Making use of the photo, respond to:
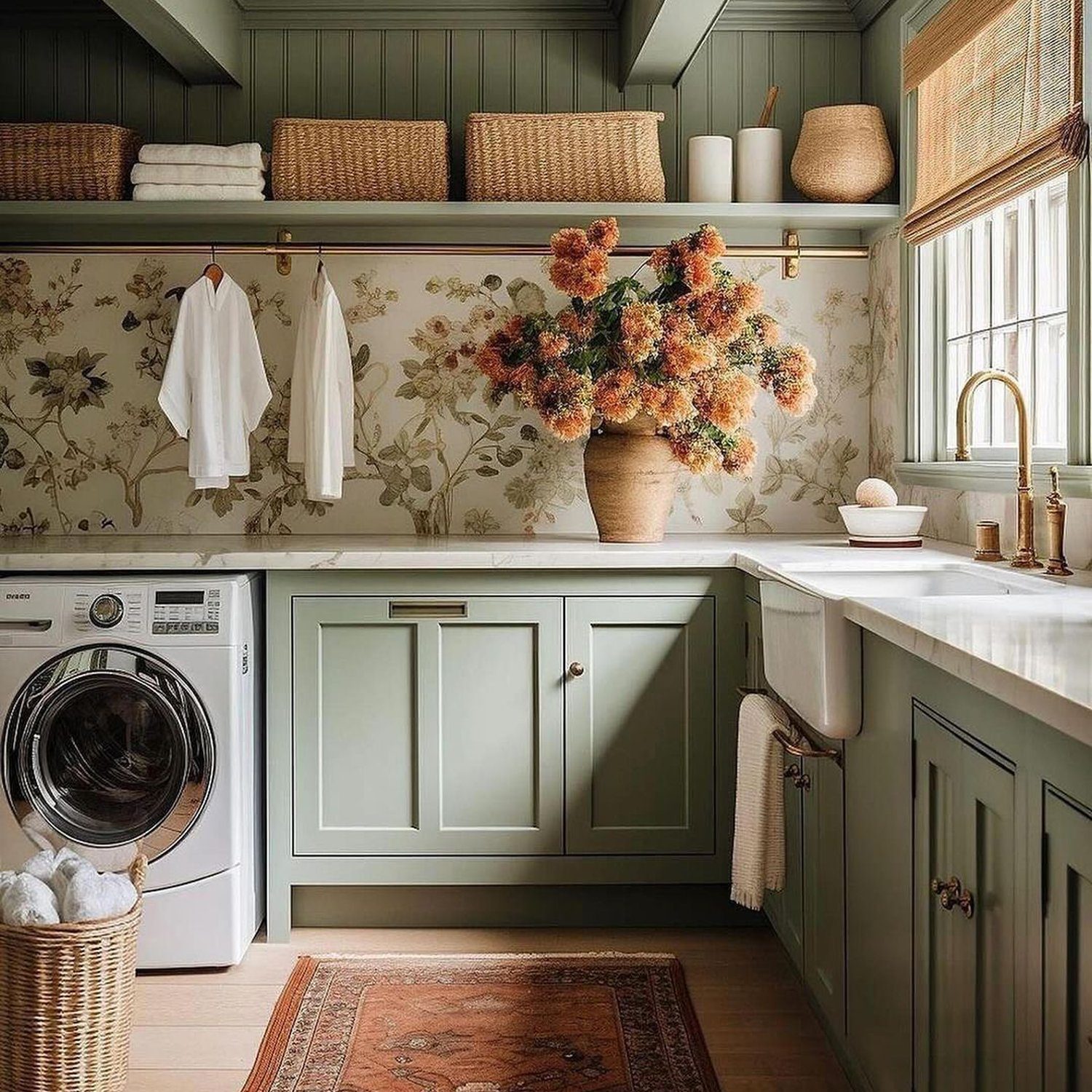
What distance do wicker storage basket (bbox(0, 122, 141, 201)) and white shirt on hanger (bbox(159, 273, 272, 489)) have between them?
365 millimetres

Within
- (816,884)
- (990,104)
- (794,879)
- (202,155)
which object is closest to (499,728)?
(794,879)

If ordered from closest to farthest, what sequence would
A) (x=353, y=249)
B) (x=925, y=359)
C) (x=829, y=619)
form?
(x=829, y=619)
(x=925, y=359)
(x=353, y=249)

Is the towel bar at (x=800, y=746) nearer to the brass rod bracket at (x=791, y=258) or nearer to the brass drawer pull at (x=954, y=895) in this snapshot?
the brass drawer pull at (x=954, y=895)

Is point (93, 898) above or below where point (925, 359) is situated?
below

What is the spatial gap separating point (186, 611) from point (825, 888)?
153 centimetres

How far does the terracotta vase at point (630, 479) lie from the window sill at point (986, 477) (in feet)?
2.08

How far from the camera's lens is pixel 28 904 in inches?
85.7

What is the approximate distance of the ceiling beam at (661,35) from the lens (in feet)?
9.95

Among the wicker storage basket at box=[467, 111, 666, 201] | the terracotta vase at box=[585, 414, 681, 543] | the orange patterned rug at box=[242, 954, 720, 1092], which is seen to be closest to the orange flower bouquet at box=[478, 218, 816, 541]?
the terracotta vase at box=[585, 414, 681, 543]

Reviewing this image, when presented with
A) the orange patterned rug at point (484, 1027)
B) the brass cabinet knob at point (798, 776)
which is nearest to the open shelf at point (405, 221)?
the brass cabinet knob at point (798, 776)

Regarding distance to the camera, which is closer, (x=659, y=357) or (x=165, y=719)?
(x=165, y=719)

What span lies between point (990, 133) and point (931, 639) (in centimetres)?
162

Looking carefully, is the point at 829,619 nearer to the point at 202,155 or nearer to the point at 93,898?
the point at 93,898

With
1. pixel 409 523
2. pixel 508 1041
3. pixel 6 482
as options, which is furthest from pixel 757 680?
pixel 6 482
